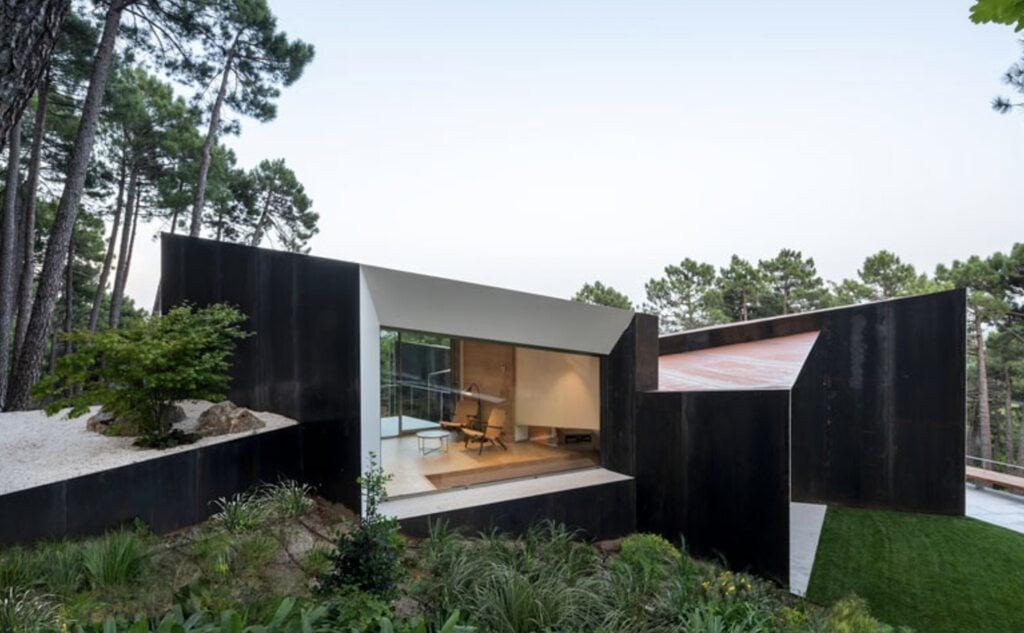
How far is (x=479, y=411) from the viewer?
6.79 meters

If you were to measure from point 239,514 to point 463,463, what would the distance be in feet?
9.01

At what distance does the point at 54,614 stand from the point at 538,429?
5469 mm

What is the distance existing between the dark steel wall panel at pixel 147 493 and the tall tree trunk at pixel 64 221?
22.3 feet

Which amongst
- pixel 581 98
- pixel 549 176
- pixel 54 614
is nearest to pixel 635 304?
pixel 549 176

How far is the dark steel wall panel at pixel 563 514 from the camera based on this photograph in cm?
579

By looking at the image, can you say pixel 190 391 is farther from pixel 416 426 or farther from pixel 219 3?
pixel 219 3

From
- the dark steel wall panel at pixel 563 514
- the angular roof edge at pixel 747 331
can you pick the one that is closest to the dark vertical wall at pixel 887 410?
the angular roof edge at pixel 747 331

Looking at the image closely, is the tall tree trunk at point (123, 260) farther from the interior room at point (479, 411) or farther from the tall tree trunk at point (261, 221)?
the interior room at point (479, 411)

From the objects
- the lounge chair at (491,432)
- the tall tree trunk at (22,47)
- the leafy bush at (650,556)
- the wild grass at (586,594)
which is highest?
the tall tree trunk at (22,47)

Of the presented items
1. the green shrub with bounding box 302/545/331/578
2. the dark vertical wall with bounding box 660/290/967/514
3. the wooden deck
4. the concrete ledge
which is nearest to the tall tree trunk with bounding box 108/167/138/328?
the concrete ledge

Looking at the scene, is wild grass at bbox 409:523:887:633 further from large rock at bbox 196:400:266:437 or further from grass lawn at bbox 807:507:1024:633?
large rock at bbox 196:400:266:437

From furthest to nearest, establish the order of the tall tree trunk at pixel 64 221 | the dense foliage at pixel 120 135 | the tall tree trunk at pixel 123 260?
the tall tree trunk at pixel 123 260 < the dense foliage at pixel 120 135 < the tall tree trunk at pixel 64 221

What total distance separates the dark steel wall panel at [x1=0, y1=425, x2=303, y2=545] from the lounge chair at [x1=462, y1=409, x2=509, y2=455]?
2397 mm

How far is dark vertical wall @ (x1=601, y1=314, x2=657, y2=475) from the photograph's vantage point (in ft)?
23.2
